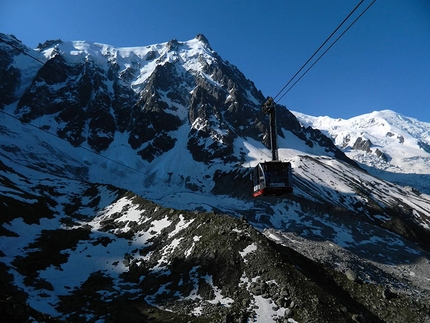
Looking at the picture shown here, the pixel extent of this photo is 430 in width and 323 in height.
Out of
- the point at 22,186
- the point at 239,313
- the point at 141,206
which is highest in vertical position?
the point at 22,186

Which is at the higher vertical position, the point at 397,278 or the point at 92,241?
the point at 92,241

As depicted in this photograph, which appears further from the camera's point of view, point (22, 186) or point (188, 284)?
point (22, 186)

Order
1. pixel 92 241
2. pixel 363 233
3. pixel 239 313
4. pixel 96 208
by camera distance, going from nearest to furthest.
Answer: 1. pixel 239 313
2. pixel 92 241
3. pixel 96 208
4. pixel 363 233

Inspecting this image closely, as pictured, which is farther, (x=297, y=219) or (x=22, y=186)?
(x=297, y=219)

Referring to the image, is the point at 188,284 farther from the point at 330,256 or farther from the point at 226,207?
the point at 226,207

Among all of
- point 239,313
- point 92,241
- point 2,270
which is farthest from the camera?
point 92,241

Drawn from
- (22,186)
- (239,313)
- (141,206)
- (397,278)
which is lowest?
(397,278)

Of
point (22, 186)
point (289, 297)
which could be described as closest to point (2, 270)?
point (289, 297)

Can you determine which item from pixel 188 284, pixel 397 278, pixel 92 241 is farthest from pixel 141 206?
pixel 397 278

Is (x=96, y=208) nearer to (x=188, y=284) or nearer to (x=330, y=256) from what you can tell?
(x=188, y=284)

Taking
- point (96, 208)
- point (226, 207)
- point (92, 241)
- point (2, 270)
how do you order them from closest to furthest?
point (2, 270) → point (92, 241) → point (96, 208) → point (226, 207)
